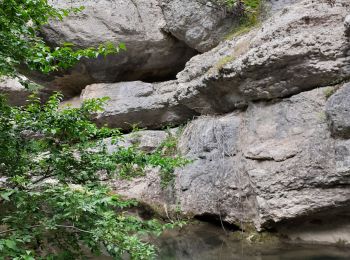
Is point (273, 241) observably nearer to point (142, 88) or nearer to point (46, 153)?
point (46, 153)

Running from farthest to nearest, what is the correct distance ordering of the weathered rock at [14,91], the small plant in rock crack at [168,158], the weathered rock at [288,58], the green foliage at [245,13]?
1. the weathered rock at [14,91]
2. the green foliage at [245,13]
3. the weathered rock at [288,58]
4. the small plant in rock crack at [168,158]

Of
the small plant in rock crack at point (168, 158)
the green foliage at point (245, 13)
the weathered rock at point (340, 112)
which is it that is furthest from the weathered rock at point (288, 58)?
the small plant in rock crack at point (168, 158)

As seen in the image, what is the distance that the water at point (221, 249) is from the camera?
5422 mm

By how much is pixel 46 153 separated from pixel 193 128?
5.27m

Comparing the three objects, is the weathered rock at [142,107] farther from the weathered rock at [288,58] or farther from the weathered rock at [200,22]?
the weathered rock at [288,58]

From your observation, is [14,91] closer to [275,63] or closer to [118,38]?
[118,38]

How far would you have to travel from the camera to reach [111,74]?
38.6ft

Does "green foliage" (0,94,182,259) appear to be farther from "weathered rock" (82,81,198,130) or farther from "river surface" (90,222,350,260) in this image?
"weathered rock" (82,81,198,130)

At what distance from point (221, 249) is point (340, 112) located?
294 centimetres

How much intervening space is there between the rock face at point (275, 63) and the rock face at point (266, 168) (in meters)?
0.30

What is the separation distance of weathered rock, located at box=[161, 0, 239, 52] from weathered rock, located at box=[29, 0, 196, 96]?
2.57 feet

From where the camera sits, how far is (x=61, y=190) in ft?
9.73

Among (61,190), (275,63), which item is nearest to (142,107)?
(275,63)

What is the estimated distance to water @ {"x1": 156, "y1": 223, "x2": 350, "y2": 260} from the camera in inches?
213
